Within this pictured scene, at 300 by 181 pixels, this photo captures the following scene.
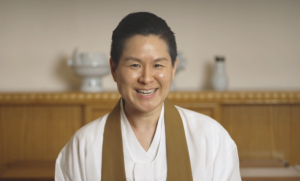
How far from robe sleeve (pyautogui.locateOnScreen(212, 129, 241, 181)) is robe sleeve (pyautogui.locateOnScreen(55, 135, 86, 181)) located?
48cm

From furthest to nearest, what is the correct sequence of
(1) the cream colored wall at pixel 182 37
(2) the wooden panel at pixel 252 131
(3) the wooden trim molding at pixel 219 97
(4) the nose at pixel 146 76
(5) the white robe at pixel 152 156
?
(1) the cream colored wall at pixel 182 37 → (2) the wooden panel at pixel 252 131 → (3) the wooden trim molding at pixel 219 97 → (5) the white robe at pixel 152 156 → (4) the nose at pixel 146 76

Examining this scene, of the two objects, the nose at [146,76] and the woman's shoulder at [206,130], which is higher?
the nose at [146,76]

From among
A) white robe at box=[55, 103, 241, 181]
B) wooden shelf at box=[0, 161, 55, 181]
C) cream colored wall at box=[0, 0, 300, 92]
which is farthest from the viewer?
cream colored wall at box=[0, 0, 300, 92]

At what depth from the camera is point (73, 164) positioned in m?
1.20

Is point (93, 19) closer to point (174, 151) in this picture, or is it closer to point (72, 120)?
point (72, 120)

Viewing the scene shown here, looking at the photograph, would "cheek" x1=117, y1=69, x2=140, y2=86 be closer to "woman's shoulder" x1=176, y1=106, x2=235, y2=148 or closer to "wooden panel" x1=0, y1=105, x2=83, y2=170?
"woman's shoulder" x1=176, y1=106, x2=235, y2=148

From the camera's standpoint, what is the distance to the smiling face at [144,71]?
1.08 m

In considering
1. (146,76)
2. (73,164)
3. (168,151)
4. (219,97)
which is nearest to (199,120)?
(168,151)

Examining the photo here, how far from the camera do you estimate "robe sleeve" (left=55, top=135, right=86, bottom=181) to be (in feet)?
3.89

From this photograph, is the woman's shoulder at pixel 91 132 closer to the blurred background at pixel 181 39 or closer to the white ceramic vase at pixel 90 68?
the white ceramic vase at pixel 90 68

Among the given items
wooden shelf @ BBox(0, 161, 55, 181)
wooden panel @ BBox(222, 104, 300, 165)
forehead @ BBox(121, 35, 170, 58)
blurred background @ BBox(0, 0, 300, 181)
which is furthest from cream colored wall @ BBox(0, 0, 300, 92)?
forehead @ BBox(121, 35, 170, 58)

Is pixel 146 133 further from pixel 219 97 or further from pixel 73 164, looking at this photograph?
pixel 219 97

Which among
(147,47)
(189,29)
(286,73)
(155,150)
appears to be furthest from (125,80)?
(286,73)

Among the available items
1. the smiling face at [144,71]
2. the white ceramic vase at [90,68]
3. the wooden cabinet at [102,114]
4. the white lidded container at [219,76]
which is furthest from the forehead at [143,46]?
the white lidded container at [219,76]
